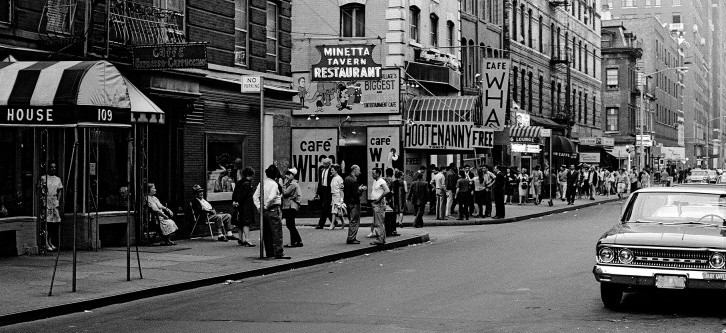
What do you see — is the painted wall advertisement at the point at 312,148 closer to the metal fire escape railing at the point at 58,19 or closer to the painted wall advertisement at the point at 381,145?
the painted wall advertisement at the point at 381,145

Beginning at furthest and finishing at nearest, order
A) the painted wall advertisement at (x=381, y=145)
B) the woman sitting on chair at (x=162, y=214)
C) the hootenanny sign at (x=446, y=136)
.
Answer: the painted wall advertisement at (x=381, y=145) < the hootenanny sign at (x=446, y=136) < the woman sitting on chair at (x=162, y=214)

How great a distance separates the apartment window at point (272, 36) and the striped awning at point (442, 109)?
10212 mm

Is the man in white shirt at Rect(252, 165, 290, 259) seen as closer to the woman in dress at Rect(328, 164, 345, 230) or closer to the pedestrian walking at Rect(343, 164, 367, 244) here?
the pedestrian walking at Rect(343, 164, 367, 244)

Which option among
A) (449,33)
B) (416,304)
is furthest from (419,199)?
(416,304)

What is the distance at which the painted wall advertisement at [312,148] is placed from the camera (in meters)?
35.2

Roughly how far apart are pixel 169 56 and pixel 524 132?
103ft

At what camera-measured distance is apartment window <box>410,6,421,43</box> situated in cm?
3728

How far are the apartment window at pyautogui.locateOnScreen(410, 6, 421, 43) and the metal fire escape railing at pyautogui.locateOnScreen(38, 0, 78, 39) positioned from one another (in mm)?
20452

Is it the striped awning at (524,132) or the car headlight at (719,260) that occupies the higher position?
the striped awning at (524,132)

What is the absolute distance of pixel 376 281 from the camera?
15070 mm

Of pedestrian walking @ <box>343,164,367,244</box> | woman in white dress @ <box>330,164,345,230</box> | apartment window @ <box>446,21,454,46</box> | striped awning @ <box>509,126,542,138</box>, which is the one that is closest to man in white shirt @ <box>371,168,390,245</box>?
pedestrian walking @ <box>343,164,367,244</box>

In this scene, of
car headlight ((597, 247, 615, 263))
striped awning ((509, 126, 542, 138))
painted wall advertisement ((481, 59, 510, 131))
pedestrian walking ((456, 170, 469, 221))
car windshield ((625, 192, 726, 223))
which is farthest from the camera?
striped awning ((509, 126, 542, 138))

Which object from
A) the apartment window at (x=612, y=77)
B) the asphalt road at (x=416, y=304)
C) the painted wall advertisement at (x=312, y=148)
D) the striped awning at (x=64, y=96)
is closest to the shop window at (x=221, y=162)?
the asphalt road at (x=416, y=304)

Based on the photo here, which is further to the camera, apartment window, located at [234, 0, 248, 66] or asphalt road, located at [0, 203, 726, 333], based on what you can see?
apartment window, located at [234, 0, 248, 66]
